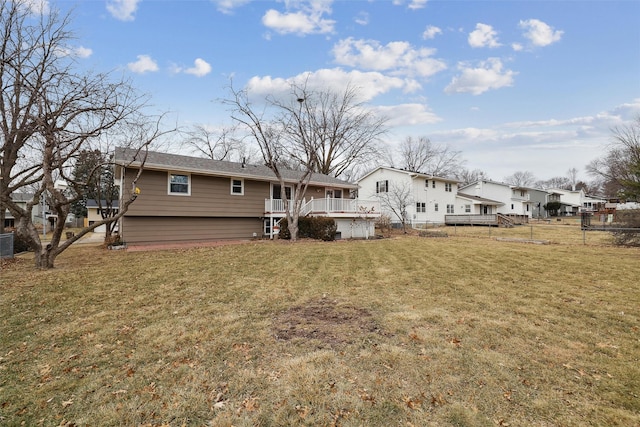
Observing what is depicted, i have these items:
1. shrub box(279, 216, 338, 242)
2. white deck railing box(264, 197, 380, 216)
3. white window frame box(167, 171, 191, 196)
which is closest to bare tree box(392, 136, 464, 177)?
white deck railing box(264, 197, 380, 216)

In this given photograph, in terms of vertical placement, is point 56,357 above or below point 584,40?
below

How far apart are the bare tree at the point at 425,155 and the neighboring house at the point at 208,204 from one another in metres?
30.0

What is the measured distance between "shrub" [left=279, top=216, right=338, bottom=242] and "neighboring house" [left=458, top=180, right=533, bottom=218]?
94.9ft

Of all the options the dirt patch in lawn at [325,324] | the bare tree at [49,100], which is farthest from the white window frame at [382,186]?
the dirt patch in lawn at [325,324]

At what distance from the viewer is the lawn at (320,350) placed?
2703mm

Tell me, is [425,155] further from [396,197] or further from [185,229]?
[185,229]

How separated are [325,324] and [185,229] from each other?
13.4m

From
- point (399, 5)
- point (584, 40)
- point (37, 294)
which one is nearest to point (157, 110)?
point (37, 294)

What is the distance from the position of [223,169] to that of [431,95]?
14.6 m

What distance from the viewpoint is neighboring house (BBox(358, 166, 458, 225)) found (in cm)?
2878

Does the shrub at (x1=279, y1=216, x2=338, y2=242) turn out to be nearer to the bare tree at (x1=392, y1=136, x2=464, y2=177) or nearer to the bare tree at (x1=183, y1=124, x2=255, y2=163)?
the bare tree at (x1=183, y1=124, x2=255, y2=163)

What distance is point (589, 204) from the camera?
59344 millimetres

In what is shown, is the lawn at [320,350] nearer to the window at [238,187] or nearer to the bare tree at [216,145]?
the window at [238,187]

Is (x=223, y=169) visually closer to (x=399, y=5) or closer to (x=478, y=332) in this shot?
(x=399, y=5)
